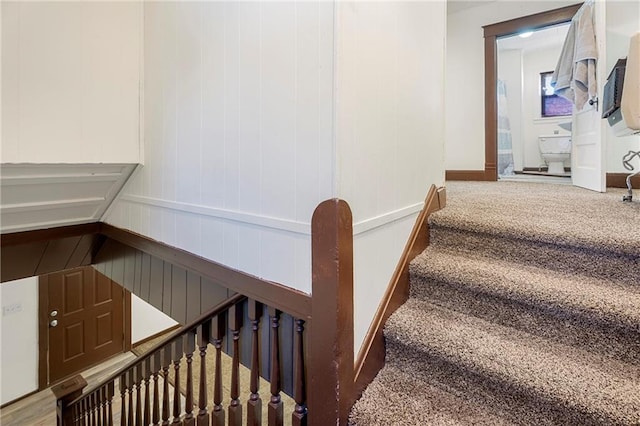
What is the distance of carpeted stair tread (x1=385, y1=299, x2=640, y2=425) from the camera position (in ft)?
3.21

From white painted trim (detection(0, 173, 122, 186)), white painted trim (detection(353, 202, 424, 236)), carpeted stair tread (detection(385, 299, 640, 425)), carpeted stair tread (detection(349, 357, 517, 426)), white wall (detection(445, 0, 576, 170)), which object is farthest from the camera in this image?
white wall (detection(445, 0, 576, 170))

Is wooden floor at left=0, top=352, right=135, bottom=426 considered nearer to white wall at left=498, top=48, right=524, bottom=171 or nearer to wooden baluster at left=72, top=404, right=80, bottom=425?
wooden baluster at left=72, top=404, right=80, bottom=425

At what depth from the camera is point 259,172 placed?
134 centimetres

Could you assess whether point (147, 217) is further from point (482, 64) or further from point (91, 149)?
point (482, 64)

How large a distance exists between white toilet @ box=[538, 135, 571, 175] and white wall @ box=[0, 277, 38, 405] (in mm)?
7730

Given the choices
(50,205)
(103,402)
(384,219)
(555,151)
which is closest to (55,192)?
(50,205)

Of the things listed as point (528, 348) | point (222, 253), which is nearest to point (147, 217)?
point (222, 253)

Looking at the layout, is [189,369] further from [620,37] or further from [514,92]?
[514,92]

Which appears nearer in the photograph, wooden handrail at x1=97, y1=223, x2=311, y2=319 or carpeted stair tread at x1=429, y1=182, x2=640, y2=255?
wooden handrail at x1=97, y1=223, x2=311, y2=319

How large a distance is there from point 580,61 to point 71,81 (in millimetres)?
3402

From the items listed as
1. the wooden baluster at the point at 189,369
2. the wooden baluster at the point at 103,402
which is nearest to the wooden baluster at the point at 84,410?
the wooden baluster at the point at 103,402

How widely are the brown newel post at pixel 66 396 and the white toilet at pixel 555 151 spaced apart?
701cm

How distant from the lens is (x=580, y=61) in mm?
2859

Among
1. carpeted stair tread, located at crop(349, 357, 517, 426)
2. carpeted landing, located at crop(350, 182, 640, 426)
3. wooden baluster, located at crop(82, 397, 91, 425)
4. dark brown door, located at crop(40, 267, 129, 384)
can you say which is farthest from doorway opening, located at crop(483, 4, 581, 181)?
dark brown door, located at crop(40, 267, 129, 384)
